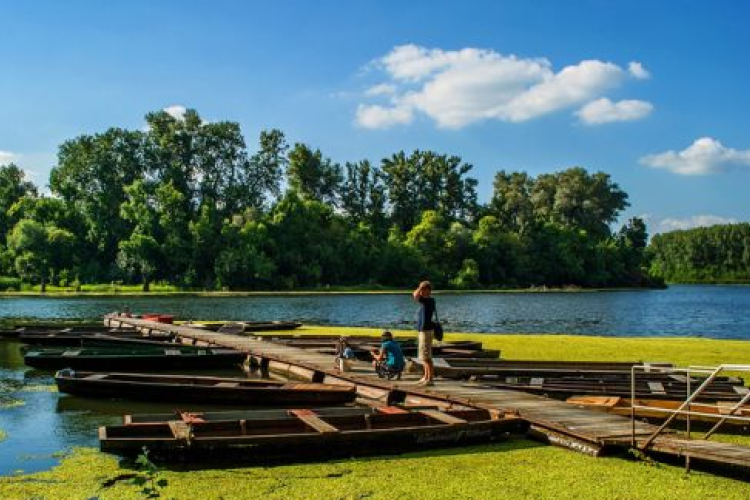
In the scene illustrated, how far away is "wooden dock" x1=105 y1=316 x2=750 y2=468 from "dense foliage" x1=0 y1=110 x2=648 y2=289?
86.8 m

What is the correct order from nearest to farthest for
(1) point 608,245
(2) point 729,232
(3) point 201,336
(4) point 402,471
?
(4) point 402,471 → (3) point 201,336 → (1) point 608,245 → (2) point 729,232

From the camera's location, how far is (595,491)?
10.3 metres

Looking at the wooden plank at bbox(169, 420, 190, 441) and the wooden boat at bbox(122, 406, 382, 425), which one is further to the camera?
the wooden boat at bbox(122, 406, 382, 425)

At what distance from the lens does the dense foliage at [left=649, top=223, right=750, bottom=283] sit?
179625 mm

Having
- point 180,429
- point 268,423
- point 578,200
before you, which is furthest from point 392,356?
point 578,200

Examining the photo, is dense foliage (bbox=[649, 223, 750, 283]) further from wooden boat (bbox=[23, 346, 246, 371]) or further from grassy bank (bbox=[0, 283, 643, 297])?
wooden boat (bbox=[23, 346, 246, 371])

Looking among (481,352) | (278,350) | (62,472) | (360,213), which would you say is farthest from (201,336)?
(360,213)

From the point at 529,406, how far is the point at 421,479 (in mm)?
4580

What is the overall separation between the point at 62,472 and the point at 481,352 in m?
17.4

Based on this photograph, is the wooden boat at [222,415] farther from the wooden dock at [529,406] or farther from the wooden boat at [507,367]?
the wooden boat at [507,367]

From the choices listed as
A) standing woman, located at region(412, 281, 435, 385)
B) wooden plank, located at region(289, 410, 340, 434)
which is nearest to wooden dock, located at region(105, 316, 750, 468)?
standing woman, located at region(412, 281, 435, 385)

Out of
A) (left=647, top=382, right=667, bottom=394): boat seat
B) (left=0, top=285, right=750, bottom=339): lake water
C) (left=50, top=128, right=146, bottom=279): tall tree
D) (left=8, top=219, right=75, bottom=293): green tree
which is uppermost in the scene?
(left=50, top=128, right=146, bottom=279): tall tree

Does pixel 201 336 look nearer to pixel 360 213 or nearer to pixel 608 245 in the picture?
pixel 360 213

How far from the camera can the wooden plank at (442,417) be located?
13383 mm
